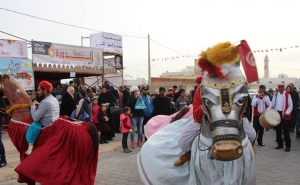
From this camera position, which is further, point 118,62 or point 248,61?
point 118,62

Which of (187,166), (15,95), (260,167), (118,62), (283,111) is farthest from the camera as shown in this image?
(118,62)

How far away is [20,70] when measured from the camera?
11852 millimetres

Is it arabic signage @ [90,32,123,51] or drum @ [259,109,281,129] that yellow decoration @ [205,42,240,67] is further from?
arabic signage @ [90,32,123,51]

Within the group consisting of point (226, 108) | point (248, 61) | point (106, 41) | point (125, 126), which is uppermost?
point (106, 41)

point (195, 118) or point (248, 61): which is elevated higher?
point (248, 61)

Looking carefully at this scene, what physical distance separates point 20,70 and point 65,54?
2796 millimetres

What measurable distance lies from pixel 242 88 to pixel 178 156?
1.40m

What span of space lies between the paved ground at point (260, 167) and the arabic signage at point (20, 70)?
536 centimetres

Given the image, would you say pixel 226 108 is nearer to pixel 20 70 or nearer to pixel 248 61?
pixel 248 61

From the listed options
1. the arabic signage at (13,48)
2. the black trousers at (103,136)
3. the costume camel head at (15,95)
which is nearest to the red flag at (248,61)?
the costume camel head at (15,95)

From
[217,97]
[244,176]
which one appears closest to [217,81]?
[217,97]

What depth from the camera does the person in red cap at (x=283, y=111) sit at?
8172 mm

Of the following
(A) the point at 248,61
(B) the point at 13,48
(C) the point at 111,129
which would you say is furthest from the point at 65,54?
(A) the point at 248,61

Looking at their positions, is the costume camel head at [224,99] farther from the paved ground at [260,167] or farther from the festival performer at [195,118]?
the paved ground at [260,167]
